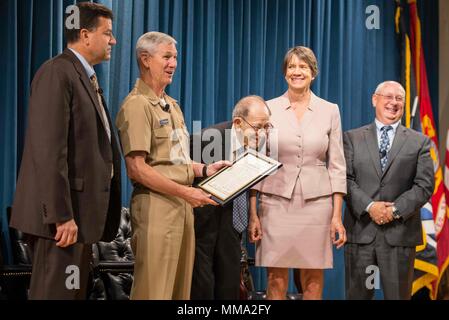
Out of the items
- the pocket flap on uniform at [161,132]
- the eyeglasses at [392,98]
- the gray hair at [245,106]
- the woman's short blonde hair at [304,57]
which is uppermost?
the woman's short blonde hair at [304,57]

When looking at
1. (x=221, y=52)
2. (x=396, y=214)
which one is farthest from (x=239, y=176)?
(x=221, y=52)

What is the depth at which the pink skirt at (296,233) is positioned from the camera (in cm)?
390

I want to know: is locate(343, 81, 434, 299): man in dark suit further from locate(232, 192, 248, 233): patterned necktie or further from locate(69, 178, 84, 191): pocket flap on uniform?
locate(69, 178, 84, 191): pocket flap on uniform

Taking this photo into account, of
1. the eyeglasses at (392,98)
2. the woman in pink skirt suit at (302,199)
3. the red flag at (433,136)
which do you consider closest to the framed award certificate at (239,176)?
the woman in pink skirt suit at (302,199)

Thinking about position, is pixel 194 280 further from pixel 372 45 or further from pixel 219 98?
pixel 372 45

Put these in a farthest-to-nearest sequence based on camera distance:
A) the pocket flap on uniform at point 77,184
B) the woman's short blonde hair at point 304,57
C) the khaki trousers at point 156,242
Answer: the woman's short blonde hair at point 304,57, the khaki trousers at point 156,242, the pocket flap on uniform at point 77,184

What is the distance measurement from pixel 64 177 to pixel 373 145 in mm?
2180

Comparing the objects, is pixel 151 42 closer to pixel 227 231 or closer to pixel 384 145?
pixel 227 231

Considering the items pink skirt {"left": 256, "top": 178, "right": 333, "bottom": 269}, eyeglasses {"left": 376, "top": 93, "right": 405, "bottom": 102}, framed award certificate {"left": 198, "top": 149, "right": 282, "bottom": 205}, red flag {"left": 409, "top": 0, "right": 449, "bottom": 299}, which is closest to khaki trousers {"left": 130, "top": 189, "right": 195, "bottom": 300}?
framed award certificate {"left": 198, "top": 149, "right": 282, "bottom": 205}

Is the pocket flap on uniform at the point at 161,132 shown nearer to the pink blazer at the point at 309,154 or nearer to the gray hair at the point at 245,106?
the gray hair at the point at 245,106

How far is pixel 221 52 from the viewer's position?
6141 millimetres

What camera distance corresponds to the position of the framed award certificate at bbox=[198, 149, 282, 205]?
3.42 m

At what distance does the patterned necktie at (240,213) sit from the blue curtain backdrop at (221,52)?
5.41ft
